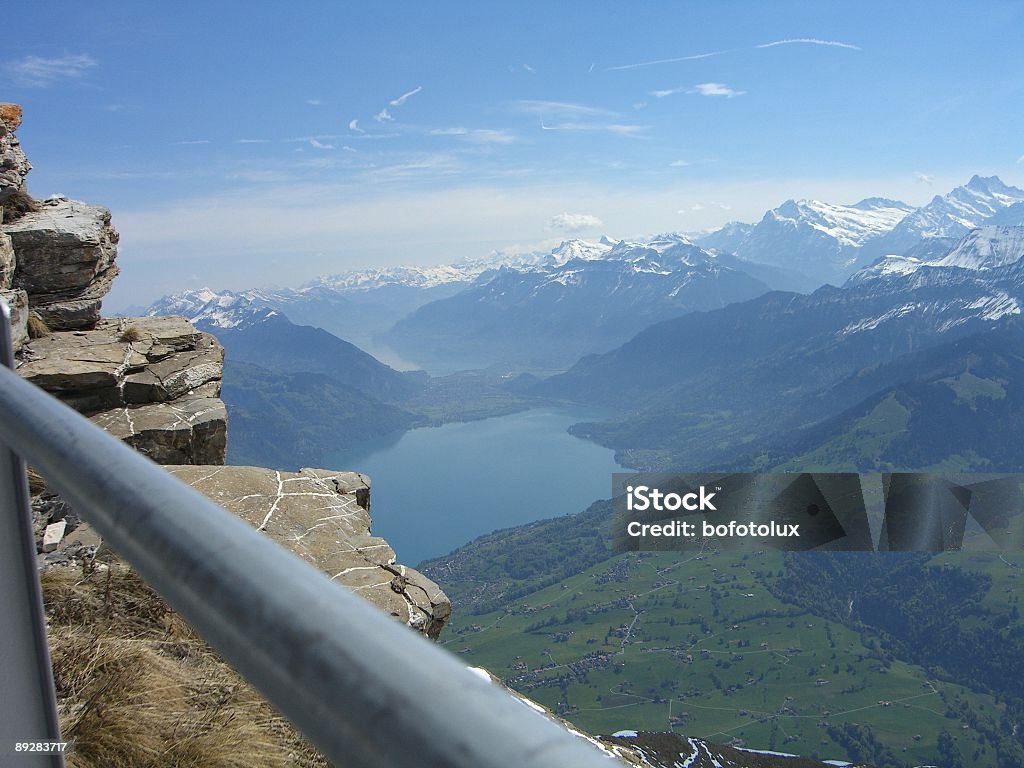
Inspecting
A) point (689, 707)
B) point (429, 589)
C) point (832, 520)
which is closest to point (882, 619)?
point (832, 520)

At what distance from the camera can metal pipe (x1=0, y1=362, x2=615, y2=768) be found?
61 cm

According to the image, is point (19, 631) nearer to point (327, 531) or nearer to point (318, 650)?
point (318, 650)

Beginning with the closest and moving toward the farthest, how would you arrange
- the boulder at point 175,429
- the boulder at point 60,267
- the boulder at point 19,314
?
A: the boulder at point 175,429 < the boulder at point 19,314 < the boulder at point 60,267

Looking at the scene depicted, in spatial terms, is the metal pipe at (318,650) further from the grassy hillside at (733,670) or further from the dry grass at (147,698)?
the grassy hillside at (733,670)

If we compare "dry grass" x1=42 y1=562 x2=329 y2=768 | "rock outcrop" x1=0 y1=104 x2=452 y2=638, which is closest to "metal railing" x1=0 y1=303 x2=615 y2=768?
"dry grass" x1=42 y1=562 x2=329 y2=768

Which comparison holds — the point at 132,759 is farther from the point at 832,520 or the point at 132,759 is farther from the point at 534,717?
the point at 832,520

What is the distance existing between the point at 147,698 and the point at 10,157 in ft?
49.7

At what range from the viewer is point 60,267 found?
14727 mm

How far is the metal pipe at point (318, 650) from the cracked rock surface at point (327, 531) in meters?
6.59

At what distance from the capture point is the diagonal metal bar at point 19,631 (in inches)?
70.1

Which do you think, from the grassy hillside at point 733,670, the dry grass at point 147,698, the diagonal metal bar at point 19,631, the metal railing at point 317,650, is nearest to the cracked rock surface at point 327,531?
the dry grass at point 147,698

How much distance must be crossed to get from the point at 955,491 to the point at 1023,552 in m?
23.5

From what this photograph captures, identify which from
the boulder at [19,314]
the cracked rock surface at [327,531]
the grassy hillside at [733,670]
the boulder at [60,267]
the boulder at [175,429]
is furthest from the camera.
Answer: the grassy hillside at [733,670]

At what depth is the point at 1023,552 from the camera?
17938 centimetres
